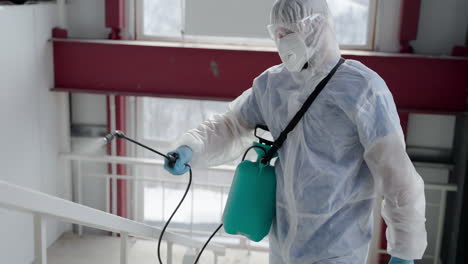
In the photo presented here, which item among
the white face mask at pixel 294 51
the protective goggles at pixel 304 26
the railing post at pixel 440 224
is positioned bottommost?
the railing post at pixel 440 224

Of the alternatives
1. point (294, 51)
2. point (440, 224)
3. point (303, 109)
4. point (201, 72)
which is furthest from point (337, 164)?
point (440, 224)

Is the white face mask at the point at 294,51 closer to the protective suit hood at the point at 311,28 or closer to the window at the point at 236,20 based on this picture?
the protective suit hood at the point at 311,28

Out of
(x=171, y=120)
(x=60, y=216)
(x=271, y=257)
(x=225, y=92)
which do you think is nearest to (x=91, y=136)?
(x=171, y=120)

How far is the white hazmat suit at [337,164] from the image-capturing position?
1.44 m

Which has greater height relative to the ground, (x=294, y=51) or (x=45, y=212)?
(x=294, y=51)

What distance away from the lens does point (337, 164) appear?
151 centimetres

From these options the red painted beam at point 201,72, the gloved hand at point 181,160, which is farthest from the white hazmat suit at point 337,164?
the red painted beam at point 201,72

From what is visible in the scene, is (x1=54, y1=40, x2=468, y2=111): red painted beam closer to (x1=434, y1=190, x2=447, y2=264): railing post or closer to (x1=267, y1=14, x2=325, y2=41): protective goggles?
(x1=434, y1=190, x2=447, y2=264): railing post

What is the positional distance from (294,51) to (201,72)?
5.57 feet

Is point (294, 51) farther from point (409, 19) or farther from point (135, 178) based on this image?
point (135, 178)

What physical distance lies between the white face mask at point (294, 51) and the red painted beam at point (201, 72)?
1.53 metres

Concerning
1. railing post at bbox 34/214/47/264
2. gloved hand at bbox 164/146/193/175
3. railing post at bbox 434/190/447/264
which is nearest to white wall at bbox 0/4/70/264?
gloved hand at bbox 164/146/193/175

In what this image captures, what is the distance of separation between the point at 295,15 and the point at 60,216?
2.96ft

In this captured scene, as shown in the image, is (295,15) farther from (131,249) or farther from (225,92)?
(131,249)
